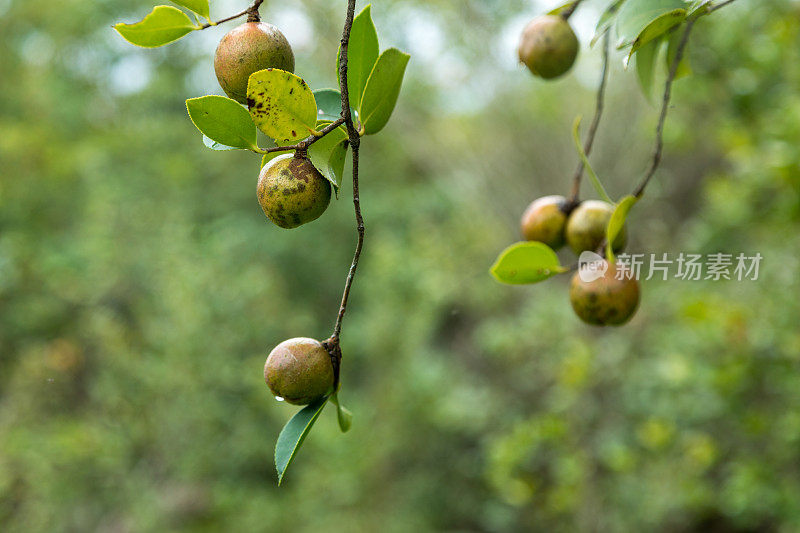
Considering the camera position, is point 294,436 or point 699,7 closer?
point 294,436

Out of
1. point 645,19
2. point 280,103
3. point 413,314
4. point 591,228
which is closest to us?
point 280,103

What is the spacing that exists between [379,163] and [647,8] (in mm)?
4278

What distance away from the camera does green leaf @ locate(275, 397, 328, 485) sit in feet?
1.28

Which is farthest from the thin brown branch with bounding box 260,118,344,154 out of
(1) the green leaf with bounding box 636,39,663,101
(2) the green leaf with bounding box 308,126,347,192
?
(1) the green leaf with bounding box 636,39,663,101

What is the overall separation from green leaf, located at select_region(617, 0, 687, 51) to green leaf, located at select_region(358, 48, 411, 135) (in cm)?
17

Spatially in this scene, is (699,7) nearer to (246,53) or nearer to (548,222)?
(548,222)

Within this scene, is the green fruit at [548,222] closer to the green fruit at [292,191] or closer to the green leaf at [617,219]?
the green leaf at [617,219]

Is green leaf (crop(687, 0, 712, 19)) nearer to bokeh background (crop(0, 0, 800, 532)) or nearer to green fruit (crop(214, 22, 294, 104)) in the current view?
green fruit (crop(214, 22, 294, 104))

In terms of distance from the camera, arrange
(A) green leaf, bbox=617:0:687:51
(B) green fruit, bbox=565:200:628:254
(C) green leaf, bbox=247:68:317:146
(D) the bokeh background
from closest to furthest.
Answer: (C) green leaf, bbox=247:68:317:146, (A) green leaf, bbox=617:0:687:51, (B) green fruit, bbox=565:200:628:254, (D) the bokeh background

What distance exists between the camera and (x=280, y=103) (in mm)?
385

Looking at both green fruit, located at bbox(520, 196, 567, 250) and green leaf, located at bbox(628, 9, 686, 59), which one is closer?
green leaf, located at bbox(628, 9, 686, 59)

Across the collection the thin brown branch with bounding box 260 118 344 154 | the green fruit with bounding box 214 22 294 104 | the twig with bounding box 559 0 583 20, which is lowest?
the thin brown branch with bounding box 260 118 344 154

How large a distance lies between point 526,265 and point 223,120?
0.88ft

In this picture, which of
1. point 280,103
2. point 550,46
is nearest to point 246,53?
point 280,103
